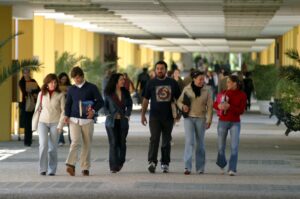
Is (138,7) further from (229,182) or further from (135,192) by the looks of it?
(135,192)

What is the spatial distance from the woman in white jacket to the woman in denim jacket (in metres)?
0.86

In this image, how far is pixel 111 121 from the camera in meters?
17.9

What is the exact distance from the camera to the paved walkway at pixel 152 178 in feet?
46.0

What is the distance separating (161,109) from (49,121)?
186 centimetres

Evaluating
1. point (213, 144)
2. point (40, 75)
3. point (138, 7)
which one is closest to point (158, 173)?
point (213, 144)

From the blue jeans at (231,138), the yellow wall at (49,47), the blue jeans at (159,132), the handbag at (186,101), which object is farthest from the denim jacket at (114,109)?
the yellow wall at (49,47)

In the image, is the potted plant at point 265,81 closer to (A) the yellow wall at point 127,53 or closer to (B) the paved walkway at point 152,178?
(B) the paved walkway at point 152,178

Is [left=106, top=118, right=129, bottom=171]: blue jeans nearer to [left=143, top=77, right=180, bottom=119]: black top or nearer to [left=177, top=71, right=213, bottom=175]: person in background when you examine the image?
[left=143, top=77, right=180, bottom=119]: black top

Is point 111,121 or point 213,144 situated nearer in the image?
point 111,121

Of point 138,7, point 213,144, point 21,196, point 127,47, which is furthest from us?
point 127,47

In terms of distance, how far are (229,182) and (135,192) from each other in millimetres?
2304

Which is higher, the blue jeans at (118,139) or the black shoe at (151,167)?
the blue jeans at (118,139)

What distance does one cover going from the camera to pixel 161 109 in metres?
17.8

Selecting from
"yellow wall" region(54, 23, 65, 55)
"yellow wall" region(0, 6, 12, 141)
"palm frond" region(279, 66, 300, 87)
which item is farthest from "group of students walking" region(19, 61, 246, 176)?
"yellow wall" region(54, 23, 65, 55)
